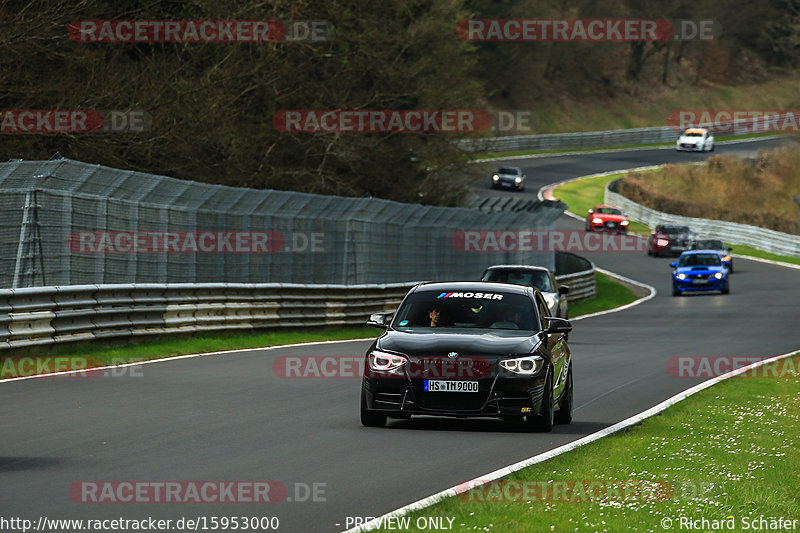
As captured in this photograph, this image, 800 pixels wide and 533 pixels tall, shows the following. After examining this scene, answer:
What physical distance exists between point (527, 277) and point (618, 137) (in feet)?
265

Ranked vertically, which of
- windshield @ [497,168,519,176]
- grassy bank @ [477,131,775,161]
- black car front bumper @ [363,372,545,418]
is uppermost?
grassy bank @ [477,131,775,161]

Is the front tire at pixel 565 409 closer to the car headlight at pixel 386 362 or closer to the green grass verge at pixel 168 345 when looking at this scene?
the car headlight at pixel 386 362

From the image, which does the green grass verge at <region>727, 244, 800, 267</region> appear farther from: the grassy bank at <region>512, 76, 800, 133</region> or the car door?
the car door

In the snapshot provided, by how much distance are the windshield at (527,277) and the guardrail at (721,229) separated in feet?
118

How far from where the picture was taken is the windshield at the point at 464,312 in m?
13.4

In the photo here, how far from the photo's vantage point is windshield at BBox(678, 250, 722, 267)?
144ft

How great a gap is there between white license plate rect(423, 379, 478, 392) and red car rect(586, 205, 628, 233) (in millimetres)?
54798

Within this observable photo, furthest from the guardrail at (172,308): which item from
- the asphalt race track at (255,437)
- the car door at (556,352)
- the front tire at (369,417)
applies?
the car door at (556,352)

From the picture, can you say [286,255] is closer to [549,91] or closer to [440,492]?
[440,492]

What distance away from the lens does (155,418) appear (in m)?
12.8

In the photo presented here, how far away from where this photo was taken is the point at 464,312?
44.3 ft

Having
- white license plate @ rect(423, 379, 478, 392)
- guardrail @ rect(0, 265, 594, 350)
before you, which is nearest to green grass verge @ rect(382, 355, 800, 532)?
white license plate @ rect(423, 379, 478, 392)

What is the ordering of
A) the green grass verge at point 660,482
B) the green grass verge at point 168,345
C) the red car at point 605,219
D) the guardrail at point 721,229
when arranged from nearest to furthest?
the green grass verge at point 660,482 < the green grass verge at point 168,345 < the guardrail at point 721,229 < the red car at point 605,219

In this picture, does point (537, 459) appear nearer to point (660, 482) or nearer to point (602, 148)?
point (660, 482)
